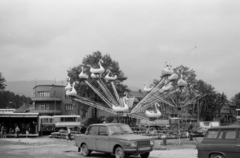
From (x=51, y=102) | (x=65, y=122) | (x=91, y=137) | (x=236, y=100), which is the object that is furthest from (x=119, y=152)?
(x=236, y=100)

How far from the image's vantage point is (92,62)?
5603cm

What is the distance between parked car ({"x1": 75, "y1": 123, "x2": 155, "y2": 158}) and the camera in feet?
47.5

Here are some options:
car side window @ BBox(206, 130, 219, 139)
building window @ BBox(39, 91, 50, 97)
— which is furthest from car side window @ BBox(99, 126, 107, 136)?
building window @ BBox(39, 91, 50, 97)

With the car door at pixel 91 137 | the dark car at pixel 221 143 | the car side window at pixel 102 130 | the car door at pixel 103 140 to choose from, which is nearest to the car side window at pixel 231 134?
the dark car at pixel 221 143

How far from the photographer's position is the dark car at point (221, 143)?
1141 centimetres

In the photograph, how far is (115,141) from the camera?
15.0m

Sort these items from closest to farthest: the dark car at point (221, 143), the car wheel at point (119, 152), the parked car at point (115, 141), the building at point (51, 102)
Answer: the dark car at point (221, 143) → the parked car at point (115, 141) → the car wheel at point (119, 152) → the building at point (51, 102)

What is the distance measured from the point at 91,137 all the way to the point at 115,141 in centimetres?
199

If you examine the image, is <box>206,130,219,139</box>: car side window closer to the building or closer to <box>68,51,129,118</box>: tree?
<box>68,51,129,118</box>: tree

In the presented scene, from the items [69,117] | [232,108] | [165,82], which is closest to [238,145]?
[165,82]

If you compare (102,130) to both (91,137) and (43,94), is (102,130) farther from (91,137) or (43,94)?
(43,94)

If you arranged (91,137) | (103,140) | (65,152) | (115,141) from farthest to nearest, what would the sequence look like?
1. (65,152)
2. (91,137)
3. (103,140)
4. (115,141)

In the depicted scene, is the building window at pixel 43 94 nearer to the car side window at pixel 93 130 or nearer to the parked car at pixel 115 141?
the parked car at pixel 115 141

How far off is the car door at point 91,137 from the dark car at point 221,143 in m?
→ 5.90
